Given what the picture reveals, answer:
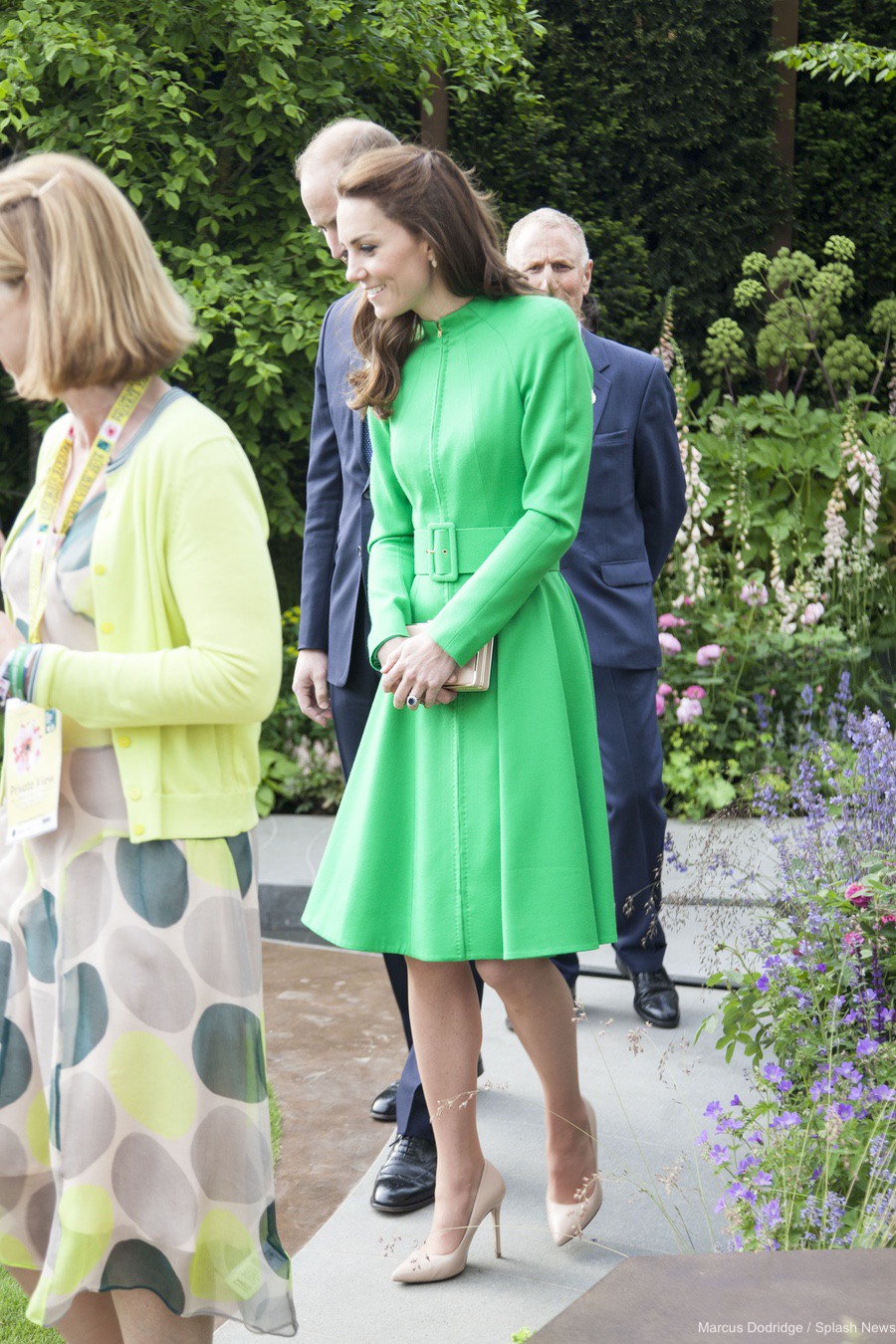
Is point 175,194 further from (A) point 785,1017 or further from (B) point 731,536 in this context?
(A) point 785,1017

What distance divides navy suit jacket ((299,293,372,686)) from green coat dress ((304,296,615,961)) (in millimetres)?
470

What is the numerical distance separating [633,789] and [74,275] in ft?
7.67

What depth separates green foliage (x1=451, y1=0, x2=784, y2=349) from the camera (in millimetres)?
8000

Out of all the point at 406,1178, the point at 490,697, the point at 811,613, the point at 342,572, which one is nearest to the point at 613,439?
the point at 342,572

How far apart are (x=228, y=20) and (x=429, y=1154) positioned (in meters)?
4.95

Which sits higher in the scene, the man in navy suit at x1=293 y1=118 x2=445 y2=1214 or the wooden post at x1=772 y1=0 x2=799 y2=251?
the wooden post at x1=772 y1=0 x2=799 y2=251

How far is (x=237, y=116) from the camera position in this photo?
630 centimetres

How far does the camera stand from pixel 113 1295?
68.8 inches

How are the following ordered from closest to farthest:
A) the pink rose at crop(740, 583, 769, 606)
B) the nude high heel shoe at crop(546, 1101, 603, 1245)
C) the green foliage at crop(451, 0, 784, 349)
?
1. the nude high heel shoe at crop(546, 1101, 603, 1245)
2. the pink rose at crop(740, 583, 769, 606)
3. the green foliage at crop(451, 0, 784, 349)

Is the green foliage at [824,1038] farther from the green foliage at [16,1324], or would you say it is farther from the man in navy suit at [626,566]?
the green foliage at [16,1324]

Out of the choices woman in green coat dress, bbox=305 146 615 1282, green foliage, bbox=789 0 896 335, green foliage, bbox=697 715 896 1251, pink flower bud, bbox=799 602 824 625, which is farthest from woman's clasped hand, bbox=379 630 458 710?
green foliage, bbox=789 0 896 335

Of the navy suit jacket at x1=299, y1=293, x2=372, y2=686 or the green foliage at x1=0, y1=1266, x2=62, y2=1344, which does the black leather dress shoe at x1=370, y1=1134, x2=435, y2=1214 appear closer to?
the green foliage at x1=0, y1=1266, x2=62, y2=1344

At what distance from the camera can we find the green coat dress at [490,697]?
2.30m

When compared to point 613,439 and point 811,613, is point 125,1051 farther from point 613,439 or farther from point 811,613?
point 811,613
